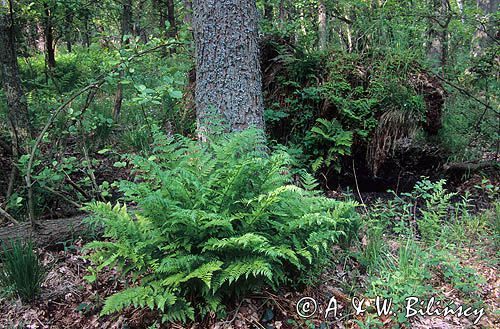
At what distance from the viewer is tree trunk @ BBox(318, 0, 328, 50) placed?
6590mm

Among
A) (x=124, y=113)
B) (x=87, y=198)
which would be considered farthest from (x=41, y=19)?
(x=87, y=198)

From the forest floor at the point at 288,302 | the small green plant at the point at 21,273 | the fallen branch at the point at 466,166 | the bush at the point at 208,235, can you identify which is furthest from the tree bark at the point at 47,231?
the fallen branch at the point at 466,166

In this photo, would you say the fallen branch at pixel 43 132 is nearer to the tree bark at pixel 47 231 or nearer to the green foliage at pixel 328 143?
the tree bark at pixel 47 231

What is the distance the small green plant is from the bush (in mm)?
533

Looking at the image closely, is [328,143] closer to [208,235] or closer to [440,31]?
[208,235]

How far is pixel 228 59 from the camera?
4.25 m

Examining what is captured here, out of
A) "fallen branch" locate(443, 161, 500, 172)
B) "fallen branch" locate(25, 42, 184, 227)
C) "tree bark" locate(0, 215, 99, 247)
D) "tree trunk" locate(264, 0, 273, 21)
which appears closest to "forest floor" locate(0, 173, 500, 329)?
"tree bark" locate(0, 215, 99, 247)

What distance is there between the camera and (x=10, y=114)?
14.5ft

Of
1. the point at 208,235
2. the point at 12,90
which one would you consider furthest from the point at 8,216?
the point at 208,235

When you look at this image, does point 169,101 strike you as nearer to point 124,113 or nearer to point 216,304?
point 124,113

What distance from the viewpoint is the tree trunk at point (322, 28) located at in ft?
21.6

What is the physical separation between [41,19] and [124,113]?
70.3 inches

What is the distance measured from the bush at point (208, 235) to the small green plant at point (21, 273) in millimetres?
533

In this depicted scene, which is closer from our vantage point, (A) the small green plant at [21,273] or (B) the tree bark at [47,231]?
(A) the small green plant at [21,273]
